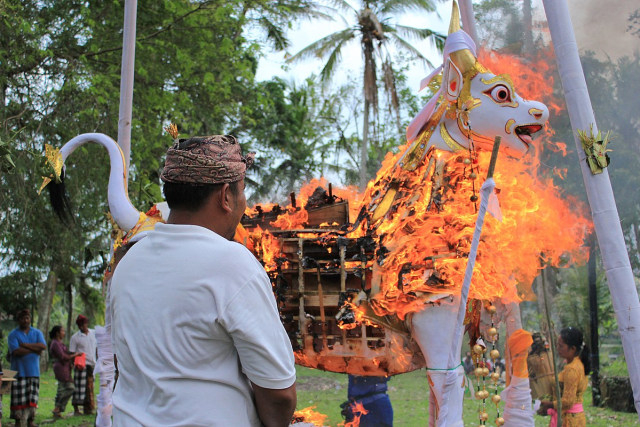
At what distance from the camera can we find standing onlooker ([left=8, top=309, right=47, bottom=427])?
938 centimetres

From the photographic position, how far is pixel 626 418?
1102 cm

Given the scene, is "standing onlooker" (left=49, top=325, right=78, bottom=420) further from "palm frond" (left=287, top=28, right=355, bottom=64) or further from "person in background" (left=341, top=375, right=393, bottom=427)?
"palm frond" (left=287, top=28, right=355, bottom=64)

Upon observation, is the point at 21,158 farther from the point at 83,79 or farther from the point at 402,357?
the point at 402,357

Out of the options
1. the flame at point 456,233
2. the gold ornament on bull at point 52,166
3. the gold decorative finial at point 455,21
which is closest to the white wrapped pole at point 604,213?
the gold decorative finial at point 455,21

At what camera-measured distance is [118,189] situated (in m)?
5.58

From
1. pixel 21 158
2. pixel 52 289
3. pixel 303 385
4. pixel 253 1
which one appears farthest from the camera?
pixel 52 289

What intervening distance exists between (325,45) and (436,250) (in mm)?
19218

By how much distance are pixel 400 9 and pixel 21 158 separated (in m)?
15.7

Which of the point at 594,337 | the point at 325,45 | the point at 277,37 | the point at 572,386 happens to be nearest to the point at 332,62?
the point at 325,45

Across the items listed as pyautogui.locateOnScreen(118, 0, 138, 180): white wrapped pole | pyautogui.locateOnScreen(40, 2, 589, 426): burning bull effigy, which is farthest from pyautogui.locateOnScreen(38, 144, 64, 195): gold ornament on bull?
pyautogui.locateOnScreen(40, 2, 589, 426): burning bull effigy

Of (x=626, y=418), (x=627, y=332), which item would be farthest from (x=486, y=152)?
(x=626, y=418)

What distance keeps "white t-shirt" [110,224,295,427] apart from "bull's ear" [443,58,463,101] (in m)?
2.89

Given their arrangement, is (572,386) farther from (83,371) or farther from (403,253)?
(83,371)

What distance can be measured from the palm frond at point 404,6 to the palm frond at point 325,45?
1.41 meters
